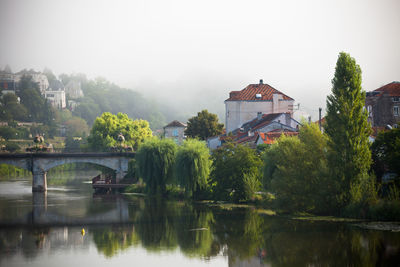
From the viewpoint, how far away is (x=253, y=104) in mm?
102625

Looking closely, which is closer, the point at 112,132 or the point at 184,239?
the point at 184,239

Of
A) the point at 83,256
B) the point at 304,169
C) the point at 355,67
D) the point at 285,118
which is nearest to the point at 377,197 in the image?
the point at 304,169

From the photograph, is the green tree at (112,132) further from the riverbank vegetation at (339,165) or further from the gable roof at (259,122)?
the riverbank vegetation at (339,165)

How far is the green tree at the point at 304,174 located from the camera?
47.3 metres

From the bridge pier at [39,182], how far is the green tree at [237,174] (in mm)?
34404

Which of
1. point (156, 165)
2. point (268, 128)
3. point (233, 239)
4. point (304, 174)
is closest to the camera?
point (233, 239)

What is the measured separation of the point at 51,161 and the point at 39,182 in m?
3.70

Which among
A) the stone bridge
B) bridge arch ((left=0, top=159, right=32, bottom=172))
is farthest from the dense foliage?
bridge arch ((left=0, top=159, right=32, bottom=172))

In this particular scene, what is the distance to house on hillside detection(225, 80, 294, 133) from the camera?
102m

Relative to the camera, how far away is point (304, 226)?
143 feet

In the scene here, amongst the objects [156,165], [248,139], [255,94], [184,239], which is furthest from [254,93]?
[184,239]

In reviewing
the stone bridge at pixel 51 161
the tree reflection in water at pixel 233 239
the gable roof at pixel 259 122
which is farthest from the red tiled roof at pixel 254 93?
the tree reflection in water at pixel 233 239

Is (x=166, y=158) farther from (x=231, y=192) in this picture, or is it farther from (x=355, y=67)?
(x=355, y=67)

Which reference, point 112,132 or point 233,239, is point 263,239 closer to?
point 233,239
